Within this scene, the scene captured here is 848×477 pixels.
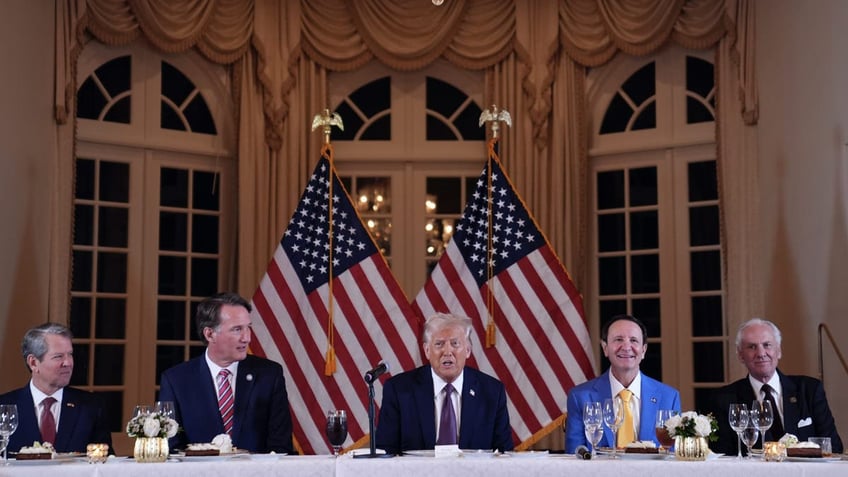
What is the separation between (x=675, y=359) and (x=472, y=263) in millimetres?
1971

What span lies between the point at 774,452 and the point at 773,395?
1.36 m

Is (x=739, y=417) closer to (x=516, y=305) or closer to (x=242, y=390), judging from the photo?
(x=242, y=390)

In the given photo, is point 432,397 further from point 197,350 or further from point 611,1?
point 611,1

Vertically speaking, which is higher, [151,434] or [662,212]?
[662,212]

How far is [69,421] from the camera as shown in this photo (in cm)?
530

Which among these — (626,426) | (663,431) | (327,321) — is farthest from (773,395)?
(327,321)

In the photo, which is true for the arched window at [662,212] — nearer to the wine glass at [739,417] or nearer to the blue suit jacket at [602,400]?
the blue suit jacket at [602,400]

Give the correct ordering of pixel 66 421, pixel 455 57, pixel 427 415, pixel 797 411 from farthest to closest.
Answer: pixel 455 57
pixel 797 411
pixel 66 421
pixel 427 415

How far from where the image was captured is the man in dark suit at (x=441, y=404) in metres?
5.03

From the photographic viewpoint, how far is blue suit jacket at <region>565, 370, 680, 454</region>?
507 cm

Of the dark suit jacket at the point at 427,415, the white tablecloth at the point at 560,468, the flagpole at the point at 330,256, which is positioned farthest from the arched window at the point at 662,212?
the white tablecloth at the point at 560,468

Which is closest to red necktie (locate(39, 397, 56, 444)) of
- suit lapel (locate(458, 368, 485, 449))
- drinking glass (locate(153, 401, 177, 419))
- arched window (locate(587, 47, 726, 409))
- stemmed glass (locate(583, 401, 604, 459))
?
drinking glass (locate(153, 401, 177, 419))

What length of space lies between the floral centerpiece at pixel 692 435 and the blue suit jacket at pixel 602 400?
821 mm

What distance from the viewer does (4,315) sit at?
281 inches
